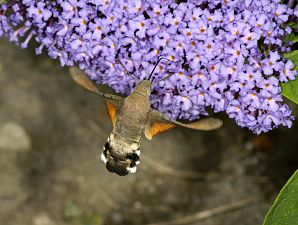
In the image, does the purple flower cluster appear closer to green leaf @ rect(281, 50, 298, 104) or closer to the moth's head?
green leaf @ rect(281, 50, 298, 104)

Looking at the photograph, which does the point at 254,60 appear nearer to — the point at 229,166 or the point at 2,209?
the point at 229,166

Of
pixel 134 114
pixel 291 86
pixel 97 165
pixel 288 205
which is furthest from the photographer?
pixel 97 165

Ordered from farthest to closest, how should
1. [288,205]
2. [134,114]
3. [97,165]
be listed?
1. [97,165]
2. [288,205]
3. [134,114]

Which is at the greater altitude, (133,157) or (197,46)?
(197,46)

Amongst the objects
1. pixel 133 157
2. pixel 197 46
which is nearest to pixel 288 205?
pixel 133 157

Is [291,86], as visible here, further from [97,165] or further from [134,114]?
[97,165]

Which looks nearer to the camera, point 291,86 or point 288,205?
point 288,205
